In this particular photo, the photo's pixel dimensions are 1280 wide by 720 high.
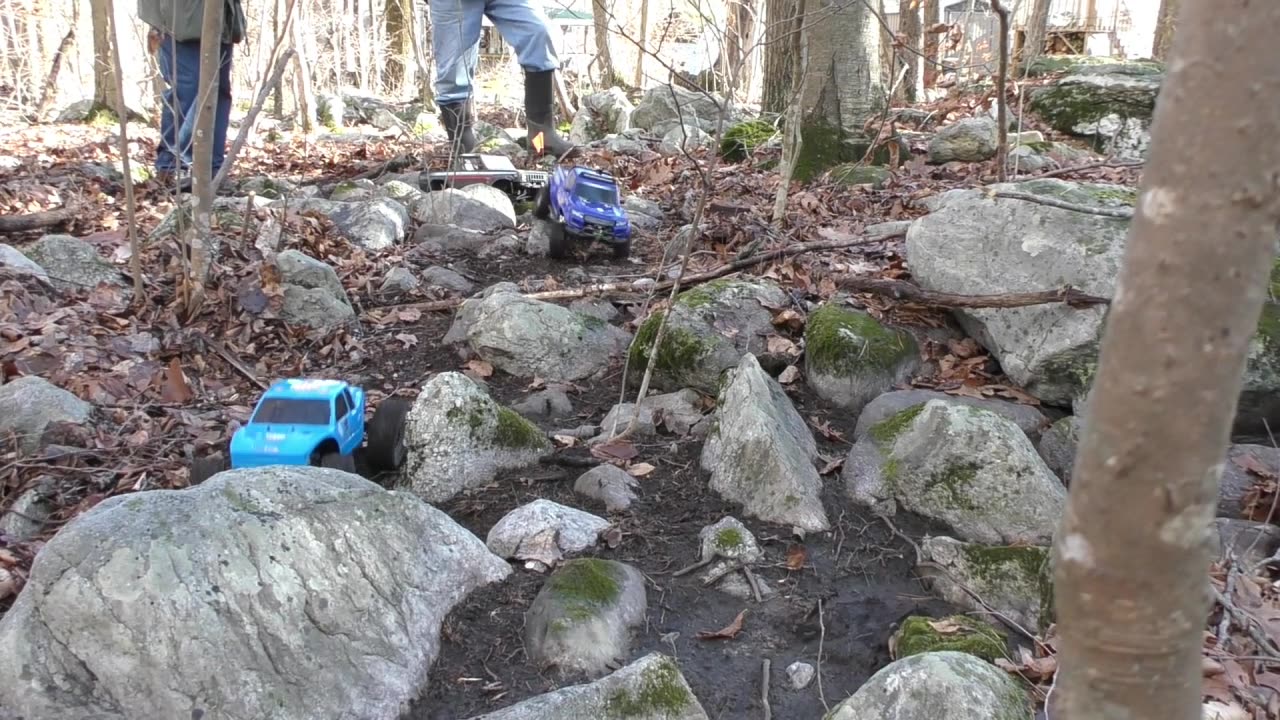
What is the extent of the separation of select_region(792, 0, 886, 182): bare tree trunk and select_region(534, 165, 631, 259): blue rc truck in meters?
2.01

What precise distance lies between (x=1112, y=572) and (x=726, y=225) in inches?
217

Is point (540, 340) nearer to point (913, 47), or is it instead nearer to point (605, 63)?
point (913, 47)

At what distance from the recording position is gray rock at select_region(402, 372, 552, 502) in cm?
376

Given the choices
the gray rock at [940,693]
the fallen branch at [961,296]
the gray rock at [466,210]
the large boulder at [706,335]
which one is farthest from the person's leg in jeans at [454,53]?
the gray rock at [940,693]

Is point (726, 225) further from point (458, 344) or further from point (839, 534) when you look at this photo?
point (839, 534)

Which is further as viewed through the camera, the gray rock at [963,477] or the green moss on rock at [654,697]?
the gray rock at [963,477]

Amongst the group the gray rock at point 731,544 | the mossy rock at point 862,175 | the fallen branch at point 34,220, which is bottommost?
the gray rock at point 731,544

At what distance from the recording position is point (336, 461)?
352cm

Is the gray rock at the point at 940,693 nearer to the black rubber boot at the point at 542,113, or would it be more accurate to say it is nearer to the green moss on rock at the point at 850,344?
the green moss on rock at the point at 850,344

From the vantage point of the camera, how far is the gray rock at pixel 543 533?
3.26 meters

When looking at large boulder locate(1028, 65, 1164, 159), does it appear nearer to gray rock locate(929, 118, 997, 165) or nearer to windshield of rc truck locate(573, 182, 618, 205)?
gray rock locate(929, 118, 997, 165)

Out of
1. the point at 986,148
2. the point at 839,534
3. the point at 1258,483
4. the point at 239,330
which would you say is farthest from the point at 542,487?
the point at 986,148

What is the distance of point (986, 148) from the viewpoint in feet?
26.9

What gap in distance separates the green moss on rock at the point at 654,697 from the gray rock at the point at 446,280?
4.08 m
